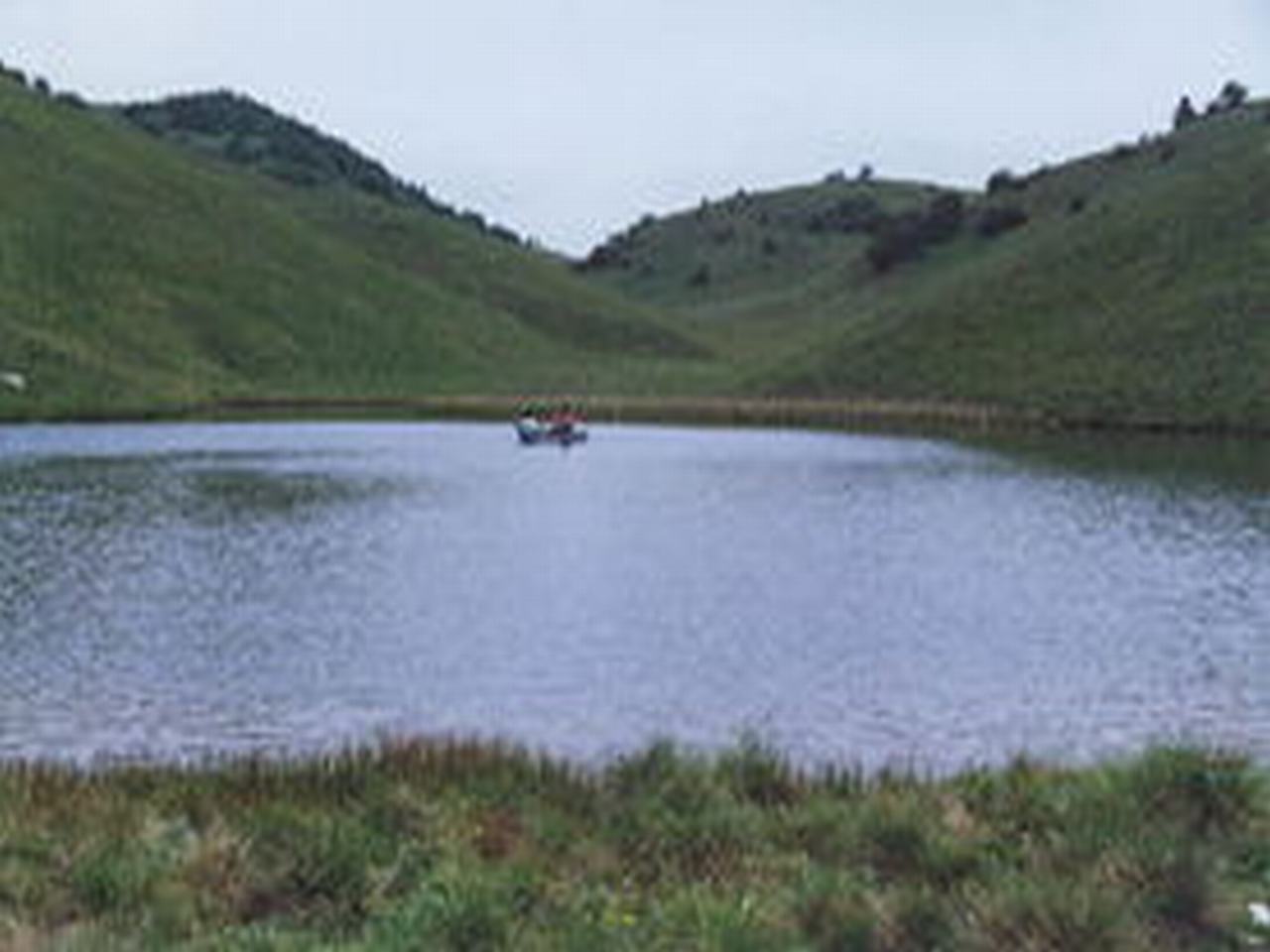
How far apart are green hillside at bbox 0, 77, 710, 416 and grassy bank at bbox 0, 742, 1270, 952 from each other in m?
105

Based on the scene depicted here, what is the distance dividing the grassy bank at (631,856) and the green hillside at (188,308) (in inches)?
4135

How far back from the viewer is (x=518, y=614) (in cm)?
4347

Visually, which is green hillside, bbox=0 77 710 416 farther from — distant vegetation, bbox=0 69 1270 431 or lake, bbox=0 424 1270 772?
lake, bbox=0 424 1270 772

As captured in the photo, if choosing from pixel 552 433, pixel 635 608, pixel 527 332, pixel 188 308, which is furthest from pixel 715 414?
pixel 635 608

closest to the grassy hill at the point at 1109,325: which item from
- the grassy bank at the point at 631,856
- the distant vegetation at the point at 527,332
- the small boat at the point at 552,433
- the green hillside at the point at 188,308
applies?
the distant vegetation at the point at 527,332

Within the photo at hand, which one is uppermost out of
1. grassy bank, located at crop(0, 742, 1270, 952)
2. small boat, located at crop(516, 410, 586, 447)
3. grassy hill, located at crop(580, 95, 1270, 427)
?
grassy hill, located at crop(580, 95, 1270, 427)

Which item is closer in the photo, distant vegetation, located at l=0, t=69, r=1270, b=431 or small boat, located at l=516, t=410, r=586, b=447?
small boat, located at l=516, t=410, r=586, b=447

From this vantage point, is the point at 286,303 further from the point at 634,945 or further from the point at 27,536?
the point at 634,945

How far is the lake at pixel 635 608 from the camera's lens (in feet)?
101

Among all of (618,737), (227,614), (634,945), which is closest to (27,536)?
(227,614)

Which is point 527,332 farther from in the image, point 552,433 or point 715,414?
point 552,433

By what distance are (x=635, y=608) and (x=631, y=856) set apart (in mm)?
27861

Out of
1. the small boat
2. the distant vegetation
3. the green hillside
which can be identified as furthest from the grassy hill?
the small boat

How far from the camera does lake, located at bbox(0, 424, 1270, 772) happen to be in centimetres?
3078
